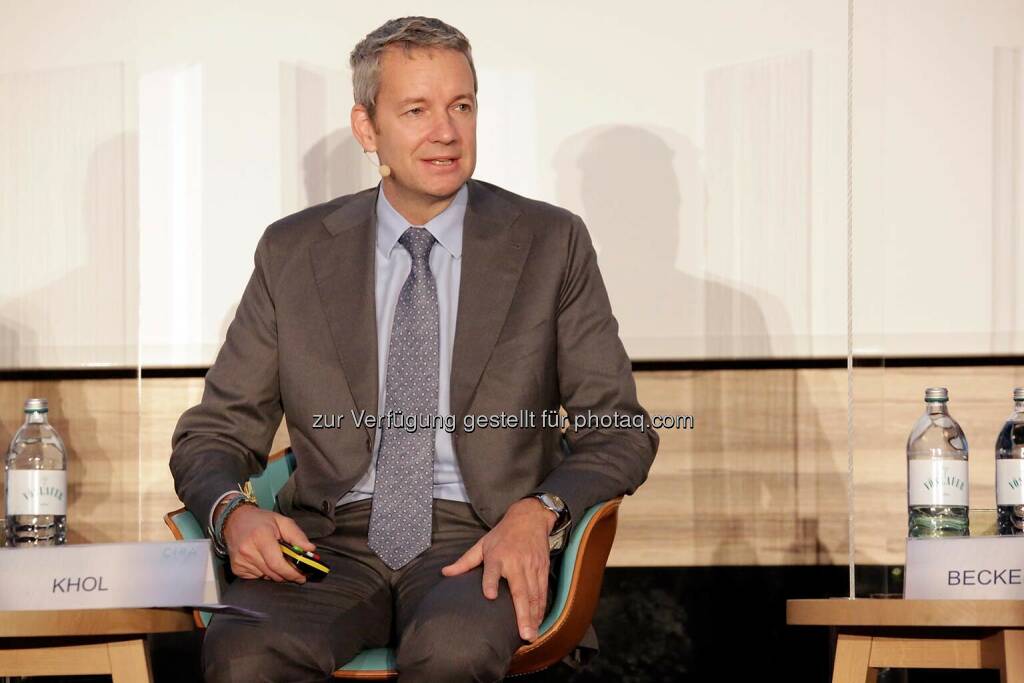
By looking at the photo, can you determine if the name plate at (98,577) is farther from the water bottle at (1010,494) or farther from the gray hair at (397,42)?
the water bottle at (1010,494)

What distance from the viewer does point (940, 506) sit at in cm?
243

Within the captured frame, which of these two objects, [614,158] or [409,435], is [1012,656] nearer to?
[409,435]

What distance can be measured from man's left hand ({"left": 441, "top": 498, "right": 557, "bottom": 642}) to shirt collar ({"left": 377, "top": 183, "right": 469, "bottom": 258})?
2.04 feet

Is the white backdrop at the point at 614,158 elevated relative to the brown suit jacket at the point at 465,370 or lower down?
elevated

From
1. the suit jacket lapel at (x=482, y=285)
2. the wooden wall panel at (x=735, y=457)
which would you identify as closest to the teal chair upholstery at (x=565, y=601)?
the suit jacket lapel at (x=482, y=285)

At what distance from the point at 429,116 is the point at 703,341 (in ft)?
4.48

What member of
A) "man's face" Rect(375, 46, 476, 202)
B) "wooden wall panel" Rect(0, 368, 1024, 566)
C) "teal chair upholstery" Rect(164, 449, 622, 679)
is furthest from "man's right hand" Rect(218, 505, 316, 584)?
"wooden wall panel" Rect(0, 368, 1024, 566)

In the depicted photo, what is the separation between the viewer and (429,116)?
2650 millimetres

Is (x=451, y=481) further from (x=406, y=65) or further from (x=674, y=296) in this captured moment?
(x=674, y=296)

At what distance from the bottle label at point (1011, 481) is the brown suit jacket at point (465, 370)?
0.66 m

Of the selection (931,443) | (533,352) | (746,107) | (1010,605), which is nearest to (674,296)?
(746,107)

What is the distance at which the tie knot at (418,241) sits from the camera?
2682mm

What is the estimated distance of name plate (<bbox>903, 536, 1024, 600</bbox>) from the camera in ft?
6.60

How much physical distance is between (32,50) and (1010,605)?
3059mm
